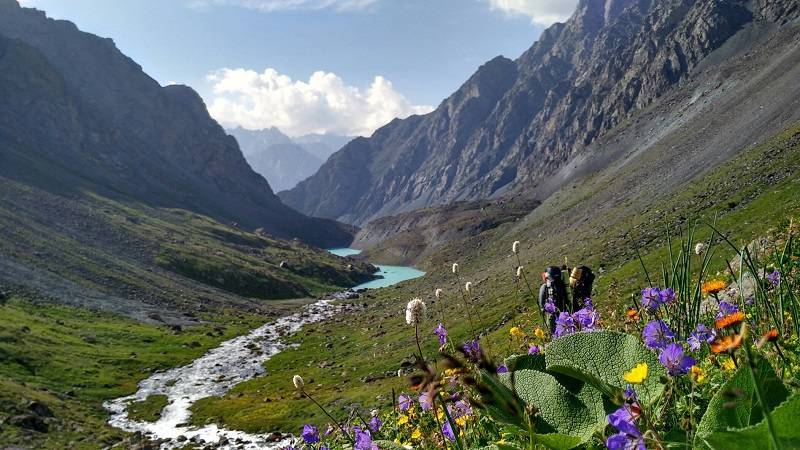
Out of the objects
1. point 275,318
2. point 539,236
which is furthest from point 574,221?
point 275,318

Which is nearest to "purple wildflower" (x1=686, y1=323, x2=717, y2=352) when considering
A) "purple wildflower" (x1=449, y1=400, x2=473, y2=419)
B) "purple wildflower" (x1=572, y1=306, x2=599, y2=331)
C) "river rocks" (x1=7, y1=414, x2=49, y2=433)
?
"purple wildflower" (x1=572, y1=306, x2=599, y2=331)

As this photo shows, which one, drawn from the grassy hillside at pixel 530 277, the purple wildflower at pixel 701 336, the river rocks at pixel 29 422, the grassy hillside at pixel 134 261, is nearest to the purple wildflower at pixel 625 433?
the purple wildflower at pixel 701 336

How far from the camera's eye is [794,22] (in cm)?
15825

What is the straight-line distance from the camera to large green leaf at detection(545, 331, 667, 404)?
7.56 feet

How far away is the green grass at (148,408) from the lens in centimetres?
5005

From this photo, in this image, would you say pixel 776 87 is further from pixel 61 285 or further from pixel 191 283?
pixel 61 285

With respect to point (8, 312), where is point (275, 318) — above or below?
below

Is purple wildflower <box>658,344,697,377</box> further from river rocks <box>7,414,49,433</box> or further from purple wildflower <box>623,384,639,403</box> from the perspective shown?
river rocks <box>7,414,49,433</box>

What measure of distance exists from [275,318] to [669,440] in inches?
4537

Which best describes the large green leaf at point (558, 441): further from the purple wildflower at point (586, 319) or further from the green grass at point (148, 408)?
the green grass at point (148, 408)

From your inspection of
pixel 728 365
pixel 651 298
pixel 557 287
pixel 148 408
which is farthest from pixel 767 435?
pixel 148 408

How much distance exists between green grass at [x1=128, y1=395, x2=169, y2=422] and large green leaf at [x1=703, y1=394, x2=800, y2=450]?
5533 centimetres

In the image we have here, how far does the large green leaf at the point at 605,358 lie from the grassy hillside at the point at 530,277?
68.5ft

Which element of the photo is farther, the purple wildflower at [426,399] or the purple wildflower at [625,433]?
the purple wildflower at [625,433]
